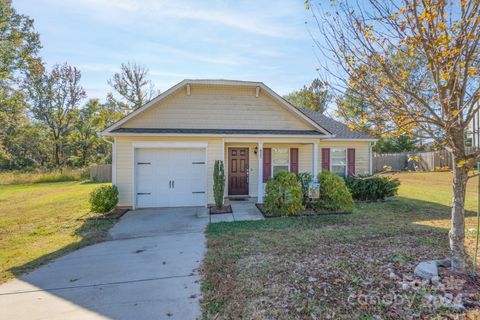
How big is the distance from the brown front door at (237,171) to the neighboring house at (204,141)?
0.15 feet

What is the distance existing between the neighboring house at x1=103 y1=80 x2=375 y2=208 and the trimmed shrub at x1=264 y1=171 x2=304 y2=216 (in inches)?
60.5

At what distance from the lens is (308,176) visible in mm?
8594

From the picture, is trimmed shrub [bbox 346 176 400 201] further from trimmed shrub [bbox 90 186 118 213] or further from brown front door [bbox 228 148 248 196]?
trimmed shrub [bbox 90 186 118 213]

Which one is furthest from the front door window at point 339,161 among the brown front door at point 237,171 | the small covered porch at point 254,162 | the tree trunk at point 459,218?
the tree trunk at point 459,218

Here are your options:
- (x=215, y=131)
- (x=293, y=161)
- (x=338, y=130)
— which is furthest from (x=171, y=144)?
(x=338, y=130)

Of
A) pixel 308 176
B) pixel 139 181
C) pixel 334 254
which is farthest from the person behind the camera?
pixel 139 181

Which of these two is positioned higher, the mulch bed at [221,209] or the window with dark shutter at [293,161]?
the window with dark shutter at [293,161]

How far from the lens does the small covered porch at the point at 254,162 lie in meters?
11.0

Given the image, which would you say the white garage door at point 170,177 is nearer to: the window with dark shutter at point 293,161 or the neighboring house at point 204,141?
the neighboring house at point 204,141

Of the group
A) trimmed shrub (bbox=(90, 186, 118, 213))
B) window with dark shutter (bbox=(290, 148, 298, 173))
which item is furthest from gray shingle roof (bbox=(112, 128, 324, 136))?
trimmed shrub (bbox=(90, 186, 118, 213))

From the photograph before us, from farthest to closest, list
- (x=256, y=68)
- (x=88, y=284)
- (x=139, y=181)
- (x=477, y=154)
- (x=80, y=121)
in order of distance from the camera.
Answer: (x=80, y=121)
(x=256, y=68)
(x=139, y=181)
(x=88, y=284)
(x=477, y=154)

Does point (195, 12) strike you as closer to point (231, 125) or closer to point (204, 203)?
point (231, 125)

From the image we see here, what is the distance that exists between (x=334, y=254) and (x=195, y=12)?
7.21 m

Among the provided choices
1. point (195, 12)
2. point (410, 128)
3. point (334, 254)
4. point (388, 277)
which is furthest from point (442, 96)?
point (195, 12)
